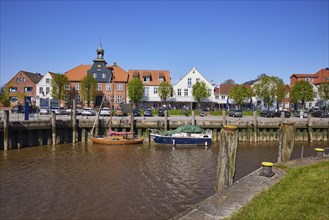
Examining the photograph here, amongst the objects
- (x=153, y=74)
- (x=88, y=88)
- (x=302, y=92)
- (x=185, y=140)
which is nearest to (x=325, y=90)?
(x=302, y=92)

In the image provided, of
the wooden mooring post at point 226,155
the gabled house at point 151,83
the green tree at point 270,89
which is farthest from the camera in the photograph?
the gabled house at point 151,83

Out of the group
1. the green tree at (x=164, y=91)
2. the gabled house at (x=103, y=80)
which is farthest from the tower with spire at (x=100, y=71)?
the green tree at (x=164, y=91)

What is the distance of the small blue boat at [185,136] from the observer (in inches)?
1153

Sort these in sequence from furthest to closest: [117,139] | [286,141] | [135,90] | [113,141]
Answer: [135,90]
[117,139]
[113,141]
[286,141]

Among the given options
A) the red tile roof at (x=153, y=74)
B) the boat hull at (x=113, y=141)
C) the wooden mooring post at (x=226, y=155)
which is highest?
the red tile roof at (x=153, y=74)

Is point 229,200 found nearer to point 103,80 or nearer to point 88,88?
point 88,88

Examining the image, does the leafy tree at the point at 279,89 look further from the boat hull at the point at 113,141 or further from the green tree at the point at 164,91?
the boat hull at the point at 113,141

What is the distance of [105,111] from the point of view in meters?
44.4

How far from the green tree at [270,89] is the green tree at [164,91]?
21658 mm

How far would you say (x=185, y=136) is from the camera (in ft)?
96.6

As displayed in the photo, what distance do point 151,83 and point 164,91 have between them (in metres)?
6.96

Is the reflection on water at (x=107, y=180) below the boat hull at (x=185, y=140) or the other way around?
below

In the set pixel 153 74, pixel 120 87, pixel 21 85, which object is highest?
pixel 153 74

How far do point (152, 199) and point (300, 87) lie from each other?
200ft
